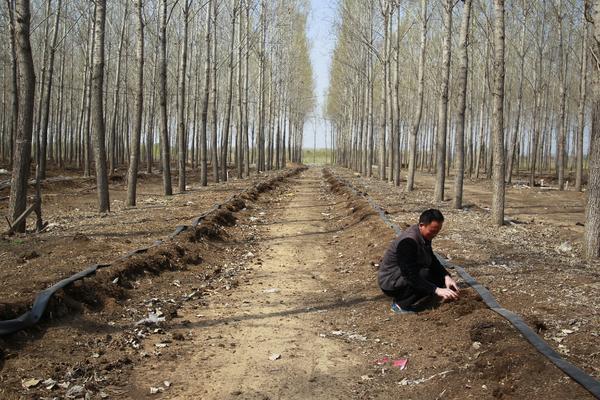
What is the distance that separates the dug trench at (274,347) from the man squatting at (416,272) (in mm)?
177

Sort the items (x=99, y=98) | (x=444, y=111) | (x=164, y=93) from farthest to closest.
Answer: (x=164, y=93), (x=444, y=111), (x=99, y=98)

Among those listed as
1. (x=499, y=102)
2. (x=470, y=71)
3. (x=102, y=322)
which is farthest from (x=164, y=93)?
(x=470, y=71)

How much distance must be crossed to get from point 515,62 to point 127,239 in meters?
33.0

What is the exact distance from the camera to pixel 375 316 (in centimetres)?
554

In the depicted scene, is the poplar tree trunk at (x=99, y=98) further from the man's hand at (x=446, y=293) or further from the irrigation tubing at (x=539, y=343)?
the man's hand at (x=446, y=293)

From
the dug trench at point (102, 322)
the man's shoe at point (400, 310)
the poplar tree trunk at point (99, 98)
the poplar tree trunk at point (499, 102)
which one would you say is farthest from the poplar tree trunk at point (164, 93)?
the man's shoe at point (400, 310)

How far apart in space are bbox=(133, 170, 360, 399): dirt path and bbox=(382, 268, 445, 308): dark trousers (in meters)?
0.81

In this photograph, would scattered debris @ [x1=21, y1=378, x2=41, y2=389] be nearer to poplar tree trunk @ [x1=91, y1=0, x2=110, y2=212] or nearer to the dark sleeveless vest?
the dark sleeveless vest

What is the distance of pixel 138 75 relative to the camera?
45.0 feet

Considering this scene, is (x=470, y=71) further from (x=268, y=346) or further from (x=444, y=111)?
(x=268, y=346)

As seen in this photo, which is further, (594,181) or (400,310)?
(594,181)

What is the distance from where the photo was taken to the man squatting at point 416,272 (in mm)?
5047

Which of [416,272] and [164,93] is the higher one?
[164,93]

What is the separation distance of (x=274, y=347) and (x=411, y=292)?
1.54m
